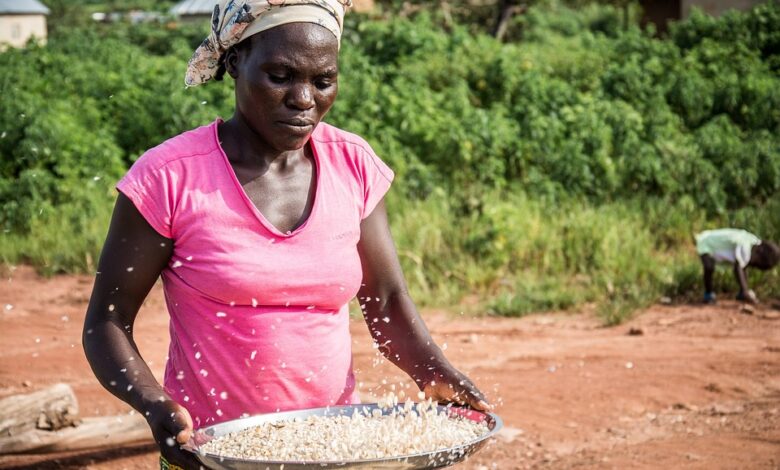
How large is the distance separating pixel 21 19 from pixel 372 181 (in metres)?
36.3

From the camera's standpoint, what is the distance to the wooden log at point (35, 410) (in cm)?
418

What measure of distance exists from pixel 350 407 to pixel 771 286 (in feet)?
19.0

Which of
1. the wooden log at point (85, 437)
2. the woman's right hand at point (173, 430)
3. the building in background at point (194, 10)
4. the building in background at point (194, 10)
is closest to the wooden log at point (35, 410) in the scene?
the wooden log at point (85, 437)

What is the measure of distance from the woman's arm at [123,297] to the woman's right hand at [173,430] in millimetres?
72

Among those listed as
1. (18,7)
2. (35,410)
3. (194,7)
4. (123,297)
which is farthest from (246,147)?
(18,7)

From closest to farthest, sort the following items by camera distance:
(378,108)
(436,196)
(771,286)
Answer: (771,286) → (436,196) → (378,108)

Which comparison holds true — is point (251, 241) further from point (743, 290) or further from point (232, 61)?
point (743, 290)

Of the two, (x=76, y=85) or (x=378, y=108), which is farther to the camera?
(x=76, y=85)

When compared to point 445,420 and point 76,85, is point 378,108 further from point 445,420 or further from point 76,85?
point 445,420

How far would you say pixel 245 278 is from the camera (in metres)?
1.98

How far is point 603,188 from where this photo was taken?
8.64 metres

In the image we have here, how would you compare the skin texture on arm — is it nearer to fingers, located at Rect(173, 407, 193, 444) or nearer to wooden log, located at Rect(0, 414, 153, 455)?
wooden log, located at Rect(0, 414, 153, 455)

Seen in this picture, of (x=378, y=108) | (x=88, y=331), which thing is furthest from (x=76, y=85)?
(x=88, y=331)

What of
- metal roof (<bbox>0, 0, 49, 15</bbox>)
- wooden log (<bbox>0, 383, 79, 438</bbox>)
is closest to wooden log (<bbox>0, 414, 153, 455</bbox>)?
wooden log (<bbox>0, 383, 79, 438</bbox>)
